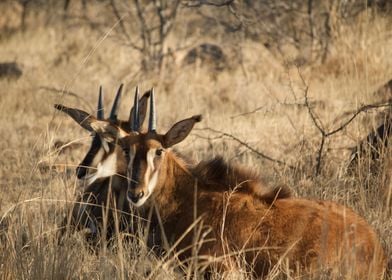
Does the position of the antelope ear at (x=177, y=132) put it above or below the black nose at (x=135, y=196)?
above

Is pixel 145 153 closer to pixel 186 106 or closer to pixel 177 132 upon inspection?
pixel 177 132

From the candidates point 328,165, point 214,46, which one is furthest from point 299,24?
point 328,165

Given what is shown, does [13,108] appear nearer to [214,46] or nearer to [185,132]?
[214,46]

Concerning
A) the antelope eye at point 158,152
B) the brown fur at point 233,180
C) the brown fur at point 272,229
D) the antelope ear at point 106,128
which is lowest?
the brown fur at point 272,229

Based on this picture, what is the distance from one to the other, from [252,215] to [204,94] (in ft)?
27.4

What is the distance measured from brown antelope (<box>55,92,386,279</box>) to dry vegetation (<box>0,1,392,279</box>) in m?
0.24

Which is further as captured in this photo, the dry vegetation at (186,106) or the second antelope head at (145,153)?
the second antelope head at (145,153)

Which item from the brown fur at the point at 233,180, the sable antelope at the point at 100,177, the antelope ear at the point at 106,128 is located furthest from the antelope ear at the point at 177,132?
the sable antelope at the point at 100,177

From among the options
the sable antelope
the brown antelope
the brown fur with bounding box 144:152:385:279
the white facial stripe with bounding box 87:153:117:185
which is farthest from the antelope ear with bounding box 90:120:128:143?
the white facial stripe with bounding box 87:153:117:185

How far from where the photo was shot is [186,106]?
13281 mm

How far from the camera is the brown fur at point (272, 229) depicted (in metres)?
5.55

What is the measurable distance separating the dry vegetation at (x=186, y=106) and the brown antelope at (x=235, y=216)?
9.3 inches

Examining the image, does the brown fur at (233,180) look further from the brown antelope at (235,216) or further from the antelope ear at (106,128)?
the antelope ear at (106,128)

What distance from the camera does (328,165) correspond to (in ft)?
27.2
